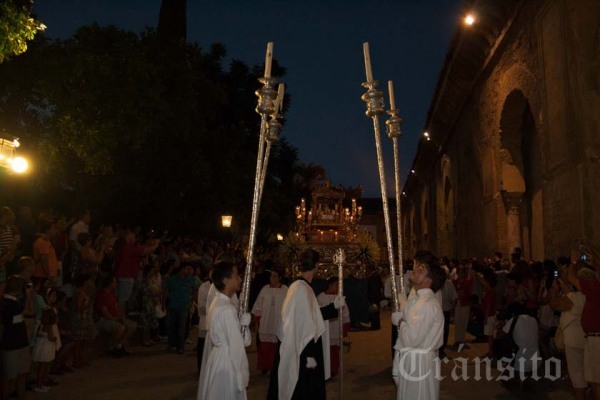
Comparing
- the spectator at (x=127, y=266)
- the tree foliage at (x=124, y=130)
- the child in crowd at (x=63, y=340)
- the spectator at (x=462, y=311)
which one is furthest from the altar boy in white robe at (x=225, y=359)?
the tree foliage at (x=124, y=130)

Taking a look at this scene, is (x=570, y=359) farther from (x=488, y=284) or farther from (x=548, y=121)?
(x=548, y=121)

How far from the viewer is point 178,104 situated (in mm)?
18609

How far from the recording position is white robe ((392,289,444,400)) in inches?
208

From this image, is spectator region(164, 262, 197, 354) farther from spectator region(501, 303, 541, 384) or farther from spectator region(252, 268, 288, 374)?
spectator region(501, 303, 541, 384)

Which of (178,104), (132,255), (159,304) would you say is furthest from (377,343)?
(178,104)

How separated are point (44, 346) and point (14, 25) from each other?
4.61 m

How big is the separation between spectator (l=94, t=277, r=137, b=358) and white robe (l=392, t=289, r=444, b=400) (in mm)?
7408

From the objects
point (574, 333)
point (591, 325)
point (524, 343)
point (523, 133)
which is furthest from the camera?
point (523, 133)

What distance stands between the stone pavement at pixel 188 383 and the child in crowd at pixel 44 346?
0.85ft

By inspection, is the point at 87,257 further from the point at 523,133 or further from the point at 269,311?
the point at 523,133

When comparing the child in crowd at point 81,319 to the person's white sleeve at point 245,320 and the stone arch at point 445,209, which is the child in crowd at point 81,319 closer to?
the person's white sleeve at point 245,320

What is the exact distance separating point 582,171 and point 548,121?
208cm

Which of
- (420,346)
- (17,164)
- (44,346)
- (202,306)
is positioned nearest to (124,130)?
(17,164)

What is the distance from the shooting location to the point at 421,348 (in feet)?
17.4
